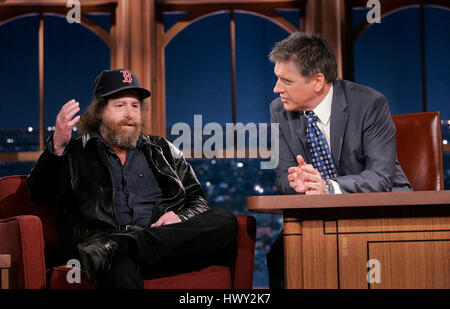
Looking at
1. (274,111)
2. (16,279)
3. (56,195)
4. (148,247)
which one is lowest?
(16,279)

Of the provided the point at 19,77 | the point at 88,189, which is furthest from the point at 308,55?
the point at 19,77

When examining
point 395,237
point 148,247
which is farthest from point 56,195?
point 395,237

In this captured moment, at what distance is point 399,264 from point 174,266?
1.00 m

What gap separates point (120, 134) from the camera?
276 cm

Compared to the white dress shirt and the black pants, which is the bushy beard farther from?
the white dress shirt

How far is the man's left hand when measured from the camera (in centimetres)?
248

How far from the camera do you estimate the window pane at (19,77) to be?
3.87 meters

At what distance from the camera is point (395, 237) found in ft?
5.46

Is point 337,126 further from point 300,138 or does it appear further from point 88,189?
point 88,189

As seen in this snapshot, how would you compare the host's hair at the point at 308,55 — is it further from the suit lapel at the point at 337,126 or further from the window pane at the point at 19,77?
the window pane at the point at 19,77

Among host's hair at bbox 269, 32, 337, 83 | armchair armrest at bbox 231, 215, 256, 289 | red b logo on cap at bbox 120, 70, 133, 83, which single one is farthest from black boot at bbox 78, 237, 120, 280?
host's hair at bbox 269, 32, 337, 83

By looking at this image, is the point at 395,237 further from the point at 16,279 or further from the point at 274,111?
the point at 16,279

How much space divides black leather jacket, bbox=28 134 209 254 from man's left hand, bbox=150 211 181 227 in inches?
2.3

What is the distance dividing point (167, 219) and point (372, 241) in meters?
1.11
